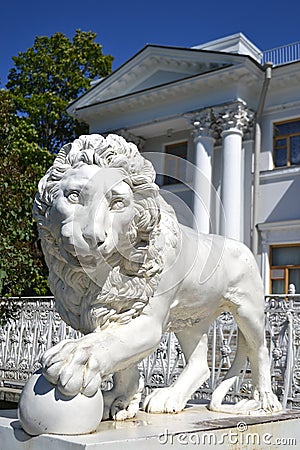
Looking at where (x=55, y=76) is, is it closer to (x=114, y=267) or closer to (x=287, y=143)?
(x=287, y=143)

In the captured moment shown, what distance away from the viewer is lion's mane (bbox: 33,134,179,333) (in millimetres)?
2512

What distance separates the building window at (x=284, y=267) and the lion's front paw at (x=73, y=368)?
1219cm

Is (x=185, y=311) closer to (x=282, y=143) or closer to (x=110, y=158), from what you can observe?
(x=110, y=158)

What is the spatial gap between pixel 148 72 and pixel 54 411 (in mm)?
16015

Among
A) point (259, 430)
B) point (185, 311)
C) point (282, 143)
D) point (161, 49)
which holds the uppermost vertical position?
point (161, 49)

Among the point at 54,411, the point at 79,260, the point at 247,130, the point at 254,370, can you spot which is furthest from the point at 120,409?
the point at 247,130

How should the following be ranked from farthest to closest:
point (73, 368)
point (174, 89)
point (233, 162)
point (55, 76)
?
1. point (55, 76)
2. point (174, 89)
3. point (233, 162)
4. point (73, 368)

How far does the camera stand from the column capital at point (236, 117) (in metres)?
14.5

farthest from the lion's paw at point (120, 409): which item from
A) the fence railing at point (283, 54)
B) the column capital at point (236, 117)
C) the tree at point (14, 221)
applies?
the fence railing at point (283, 54)

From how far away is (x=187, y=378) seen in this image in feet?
10.6

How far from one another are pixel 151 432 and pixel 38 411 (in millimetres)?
507

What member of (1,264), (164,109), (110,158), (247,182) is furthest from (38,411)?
(164,109)

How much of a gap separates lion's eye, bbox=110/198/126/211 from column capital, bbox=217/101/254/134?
12507 millimetres

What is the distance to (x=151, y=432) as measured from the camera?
8.13 feet
